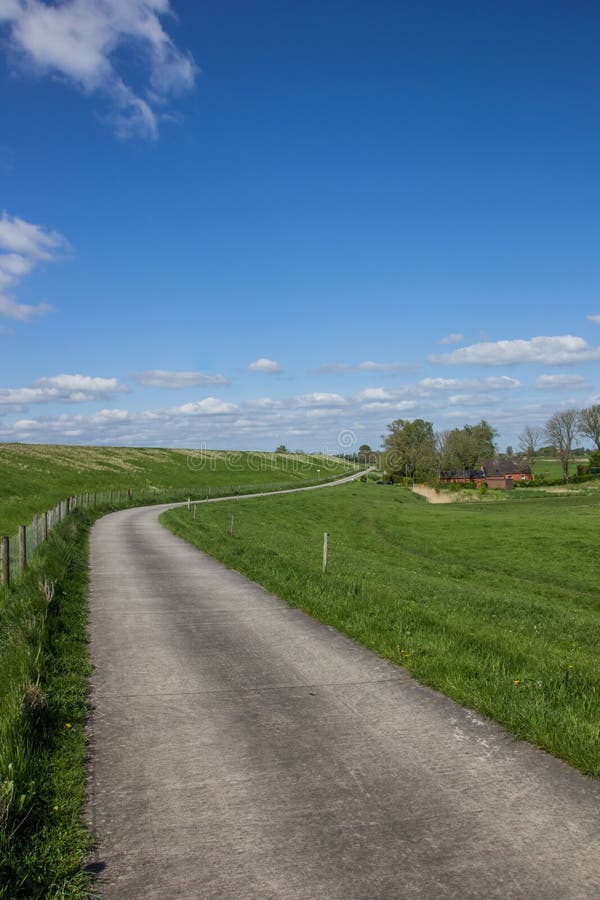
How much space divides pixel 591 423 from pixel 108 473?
90.3 metres

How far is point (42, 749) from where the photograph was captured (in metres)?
6.45

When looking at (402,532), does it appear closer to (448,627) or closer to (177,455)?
(448,627)

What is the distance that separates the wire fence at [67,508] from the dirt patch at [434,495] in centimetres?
2023

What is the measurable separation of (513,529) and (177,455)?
95.9 m

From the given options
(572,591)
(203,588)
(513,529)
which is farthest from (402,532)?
(203,588)

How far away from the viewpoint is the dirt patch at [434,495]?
301ft

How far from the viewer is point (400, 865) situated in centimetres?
459

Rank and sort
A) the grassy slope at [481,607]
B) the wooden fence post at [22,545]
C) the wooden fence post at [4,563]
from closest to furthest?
the grassy slope at [481,607], the wooden fence post at [4,563], the wooden fence post at [22,545]

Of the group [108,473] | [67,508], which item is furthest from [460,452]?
[67,508]

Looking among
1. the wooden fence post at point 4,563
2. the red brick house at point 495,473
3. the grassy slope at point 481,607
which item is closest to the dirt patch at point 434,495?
the red brick house at point 495,473

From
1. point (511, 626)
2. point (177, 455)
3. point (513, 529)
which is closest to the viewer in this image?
point (511, 626)

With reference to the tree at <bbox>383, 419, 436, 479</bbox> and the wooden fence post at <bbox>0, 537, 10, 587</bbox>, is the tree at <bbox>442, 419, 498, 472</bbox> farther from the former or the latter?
the wooden fence post at <bbox>0, 537, 10, 587</bbox>

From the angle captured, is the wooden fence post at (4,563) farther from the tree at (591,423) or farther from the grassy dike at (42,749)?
the tree at (591,423)

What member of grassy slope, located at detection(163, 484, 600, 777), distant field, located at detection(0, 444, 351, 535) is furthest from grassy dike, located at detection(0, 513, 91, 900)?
distant field, located at detection(0, 444, 351, 535)
